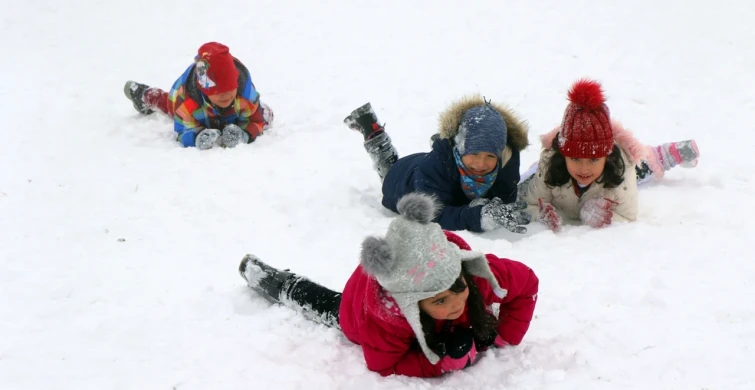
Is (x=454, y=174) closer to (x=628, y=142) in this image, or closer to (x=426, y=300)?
(x=628, y=142)

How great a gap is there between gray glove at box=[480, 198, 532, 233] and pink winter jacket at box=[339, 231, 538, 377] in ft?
3.69

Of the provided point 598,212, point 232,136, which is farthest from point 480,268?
point 232,136

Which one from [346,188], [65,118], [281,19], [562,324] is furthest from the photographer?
[281,19]

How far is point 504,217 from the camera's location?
13.9 feet

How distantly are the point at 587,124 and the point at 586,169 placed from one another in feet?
1.04

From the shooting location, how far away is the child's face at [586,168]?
4.15 m

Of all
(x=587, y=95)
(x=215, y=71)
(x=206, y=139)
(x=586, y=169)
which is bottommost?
(x=206, y=139)

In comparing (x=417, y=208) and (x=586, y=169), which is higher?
(x=417, y=208)

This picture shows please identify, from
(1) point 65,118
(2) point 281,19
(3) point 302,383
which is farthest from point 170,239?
(2) point 281,19

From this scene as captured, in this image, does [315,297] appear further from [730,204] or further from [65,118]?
[65,118]

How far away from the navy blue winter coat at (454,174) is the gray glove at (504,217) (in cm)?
6

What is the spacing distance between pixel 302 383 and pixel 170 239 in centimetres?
174

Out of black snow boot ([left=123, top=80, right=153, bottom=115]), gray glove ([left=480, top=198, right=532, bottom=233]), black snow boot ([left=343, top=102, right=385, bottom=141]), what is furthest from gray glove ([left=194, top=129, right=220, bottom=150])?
gray glove ([left=480, top=198, right=532, bottom=233])

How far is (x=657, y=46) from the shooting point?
25.4ft
